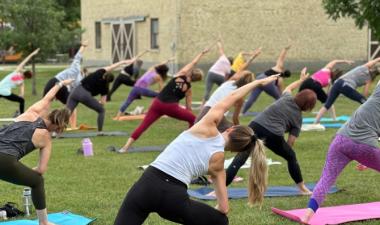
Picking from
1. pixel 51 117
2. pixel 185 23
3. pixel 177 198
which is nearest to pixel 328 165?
pixel 177 198

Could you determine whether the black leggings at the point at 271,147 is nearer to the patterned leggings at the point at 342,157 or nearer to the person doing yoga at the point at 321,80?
the patterned leggings at the point at 342,157

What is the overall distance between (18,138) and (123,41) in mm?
28349

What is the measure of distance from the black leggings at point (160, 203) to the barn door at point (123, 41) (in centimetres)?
2858

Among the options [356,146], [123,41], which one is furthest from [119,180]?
[123,41]

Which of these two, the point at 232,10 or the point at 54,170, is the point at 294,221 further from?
the point at 232,10

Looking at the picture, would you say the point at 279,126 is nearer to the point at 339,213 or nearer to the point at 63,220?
the point at 339,213

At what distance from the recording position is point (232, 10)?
29500mm

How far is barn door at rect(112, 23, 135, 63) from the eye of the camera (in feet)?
A: 108

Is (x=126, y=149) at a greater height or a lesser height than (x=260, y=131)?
lesser

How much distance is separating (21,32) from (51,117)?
1831cm

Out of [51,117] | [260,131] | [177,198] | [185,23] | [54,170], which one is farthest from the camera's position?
[185,23]

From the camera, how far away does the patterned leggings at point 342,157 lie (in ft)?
19.6

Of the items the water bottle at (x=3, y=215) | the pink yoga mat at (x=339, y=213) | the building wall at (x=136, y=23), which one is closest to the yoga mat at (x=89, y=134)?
the water bottle at (x=3, y=215)

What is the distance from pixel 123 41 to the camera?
111ft
